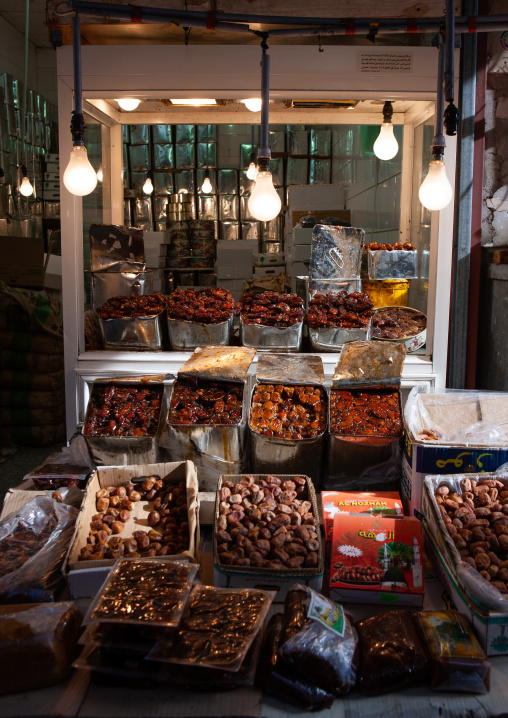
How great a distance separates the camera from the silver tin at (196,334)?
3107 mm

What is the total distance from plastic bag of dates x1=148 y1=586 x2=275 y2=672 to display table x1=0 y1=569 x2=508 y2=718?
0.12 m

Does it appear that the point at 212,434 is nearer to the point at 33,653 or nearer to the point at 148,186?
the point at 33,653

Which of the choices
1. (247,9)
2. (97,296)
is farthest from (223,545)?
(247,9)

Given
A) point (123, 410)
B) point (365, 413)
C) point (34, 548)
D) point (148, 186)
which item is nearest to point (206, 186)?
point (148, 186)

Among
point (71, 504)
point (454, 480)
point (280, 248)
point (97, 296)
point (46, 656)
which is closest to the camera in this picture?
point (46, 656)

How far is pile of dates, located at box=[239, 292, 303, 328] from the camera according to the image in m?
3.07

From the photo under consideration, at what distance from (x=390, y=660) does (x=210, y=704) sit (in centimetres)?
45

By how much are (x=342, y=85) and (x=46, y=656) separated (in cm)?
299

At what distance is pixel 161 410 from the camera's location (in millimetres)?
2623

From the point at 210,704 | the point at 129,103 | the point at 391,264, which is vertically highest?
the point at 129,103

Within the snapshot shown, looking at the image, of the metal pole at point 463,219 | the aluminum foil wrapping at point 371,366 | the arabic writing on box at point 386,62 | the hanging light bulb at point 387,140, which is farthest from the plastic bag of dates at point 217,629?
the hanging light bulb at point 387,140

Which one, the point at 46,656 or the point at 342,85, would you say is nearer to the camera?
the point at 46,656

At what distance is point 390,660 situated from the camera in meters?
1.37

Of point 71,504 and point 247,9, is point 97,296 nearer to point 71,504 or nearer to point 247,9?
point 71,504
